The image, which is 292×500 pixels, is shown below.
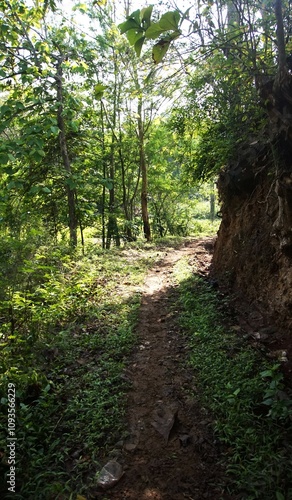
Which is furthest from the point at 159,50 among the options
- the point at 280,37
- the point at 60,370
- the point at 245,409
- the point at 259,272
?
the point at 259,272

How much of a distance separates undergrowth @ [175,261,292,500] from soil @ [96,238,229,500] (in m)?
0.16

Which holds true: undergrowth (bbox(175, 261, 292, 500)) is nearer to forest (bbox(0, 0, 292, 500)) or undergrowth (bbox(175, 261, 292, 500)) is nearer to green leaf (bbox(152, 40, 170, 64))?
forest (bbox(0, 0, 292, 500))

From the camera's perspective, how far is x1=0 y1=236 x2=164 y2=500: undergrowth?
279 centimetres

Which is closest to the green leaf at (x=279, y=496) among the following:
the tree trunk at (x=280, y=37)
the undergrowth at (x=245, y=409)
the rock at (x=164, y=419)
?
the undergrowth at (x=245, y=409)

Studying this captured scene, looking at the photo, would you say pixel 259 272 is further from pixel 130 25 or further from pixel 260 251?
pixel 130 25

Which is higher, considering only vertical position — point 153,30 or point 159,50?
point 159,50

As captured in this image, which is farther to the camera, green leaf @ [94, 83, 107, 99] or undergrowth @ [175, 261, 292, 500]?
undergrowth @ [175, 261, 292, 500]

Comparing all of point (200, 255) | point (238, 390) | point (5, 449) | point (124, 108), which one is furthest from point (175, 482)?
point (124, 108)

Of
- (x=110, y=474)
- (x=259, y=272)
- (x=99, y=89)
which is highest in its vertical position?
(x=99, y=89)

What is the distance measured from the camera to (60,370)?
165 inches

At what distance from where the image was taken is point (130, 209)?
20000 mm

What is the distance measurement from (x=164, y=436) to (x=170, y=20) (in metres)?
3.53

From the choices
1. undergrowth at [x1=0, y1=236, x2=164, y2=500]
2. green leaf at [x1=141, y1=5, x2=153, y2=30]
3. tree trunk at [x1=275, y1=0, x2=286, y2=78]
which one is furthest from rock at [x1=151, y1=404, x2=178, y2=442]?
tree trunk at [x1=275, y1=0, x2=286, y2=78]

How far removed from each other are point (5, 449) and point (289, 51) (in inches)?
220
